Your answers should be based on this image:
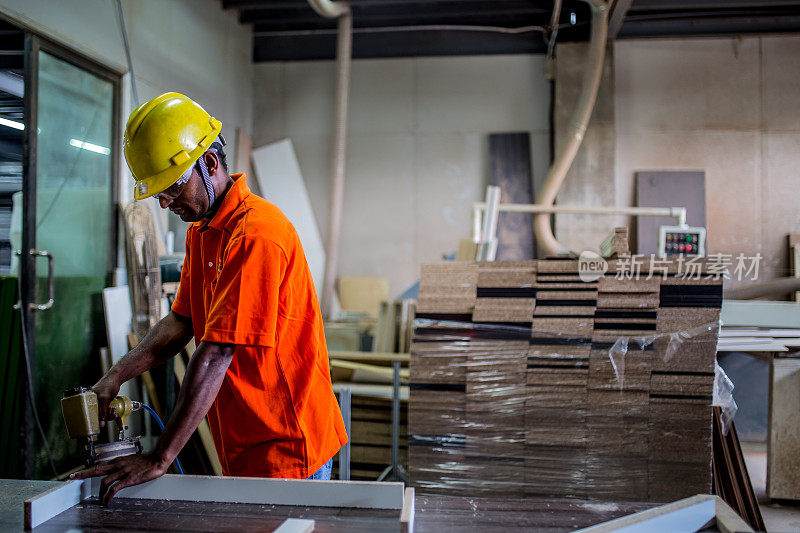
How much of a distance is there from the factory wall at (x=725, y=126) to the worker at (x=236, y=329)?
4598mm

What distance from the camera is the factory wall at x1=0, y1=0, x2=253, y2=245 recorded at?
3318mm

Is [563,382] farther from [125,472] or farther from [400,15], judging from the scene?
[400,15]

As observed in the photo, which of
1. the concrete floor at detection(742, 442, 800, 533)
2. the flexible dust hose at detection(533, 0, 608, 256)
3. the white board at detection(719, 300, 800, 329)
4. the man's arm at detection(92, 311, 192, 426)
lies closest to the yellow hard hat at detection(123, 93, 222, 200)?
the man's arm at detection(92, 311, 192, 426)

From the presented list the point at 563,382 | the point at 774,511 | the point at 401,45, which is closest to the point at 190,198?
the point at 563,382

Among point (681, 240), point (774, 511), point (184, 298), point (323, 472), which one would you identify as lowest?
point (774, 511)

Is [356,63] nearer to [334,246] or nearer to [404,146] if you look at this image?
[404,146]

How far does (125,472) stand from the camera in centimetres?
127

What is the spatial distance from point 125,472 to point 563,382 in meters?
1.96

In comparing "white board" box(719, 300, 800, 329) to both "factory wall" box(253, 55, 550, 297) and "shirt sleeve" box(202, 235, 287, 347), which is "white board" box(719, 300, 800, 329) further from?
"factory wall" box(253, 55, 550, 297)

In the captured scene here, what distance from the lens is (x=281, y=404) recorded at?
1427 mm

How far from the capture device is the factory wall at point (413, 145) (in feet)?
18.7

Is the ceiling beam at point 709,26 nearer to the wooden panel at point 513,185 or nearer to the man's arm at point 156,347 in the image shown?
the wooden panel at point 513,185

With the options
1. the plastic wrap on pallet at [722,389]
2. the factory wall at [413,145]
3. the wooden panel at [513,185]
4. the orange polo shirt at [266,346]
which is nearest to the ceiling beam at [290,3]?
the factory wall at [413,145]

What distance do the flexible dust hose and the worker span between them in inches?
155
